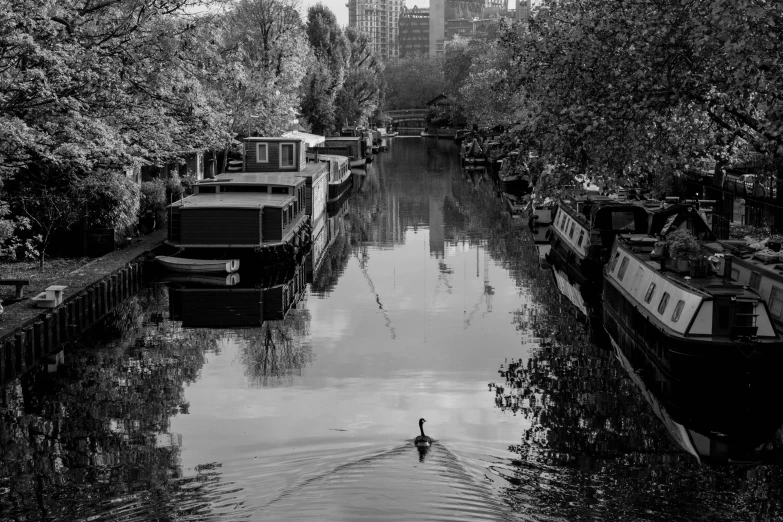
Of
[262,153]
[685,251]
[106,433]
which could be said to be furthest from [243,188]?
[106,433]

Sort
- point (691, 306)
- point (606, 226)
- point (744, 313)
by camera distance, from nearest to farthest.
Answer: point (744, 313) → point (691, 306) → point (606, 226)

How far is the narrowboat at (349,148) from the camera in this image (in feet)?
289

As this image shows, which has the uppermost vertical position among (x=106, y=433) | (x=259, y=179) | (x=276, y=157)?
(x=276, y=157)

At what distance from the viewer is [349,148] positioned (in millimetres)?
93000

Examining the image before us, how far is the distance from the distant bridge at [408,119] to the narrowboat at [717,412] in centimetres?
16987

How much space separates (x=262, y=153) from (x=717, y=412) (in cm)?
3745

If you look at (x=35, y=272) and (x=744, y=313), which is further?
(x=35, y=272)

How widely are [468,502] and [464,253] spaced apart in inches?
1210

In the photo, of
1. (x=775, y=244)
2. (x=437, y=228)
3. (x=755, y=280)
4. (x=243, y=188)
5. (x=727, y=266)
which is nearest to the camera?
(x=727, y=266)

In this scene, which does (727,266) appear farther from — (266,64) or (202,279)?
(266,64)

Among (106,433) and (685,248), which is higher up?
(685,248)

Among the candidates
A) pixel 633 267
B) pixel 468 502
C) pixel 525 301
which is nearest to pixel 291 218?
pixel 525 301

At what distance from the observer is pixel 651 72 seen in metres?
26.3

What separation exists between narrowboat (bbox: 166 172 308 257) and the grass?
3.63 metres
